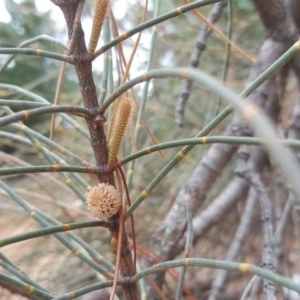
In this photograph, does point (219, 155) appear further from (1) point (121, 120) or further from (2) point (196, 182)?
(1) point (121, 120)

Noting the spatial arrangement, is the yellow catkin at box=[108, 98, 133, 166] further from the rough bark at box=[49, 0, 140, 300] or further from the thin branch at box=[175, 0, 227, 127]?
the thin branch at box=[175, 0, 227, 127]

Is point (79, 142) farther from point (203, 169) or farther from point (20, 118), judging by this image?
point (20, 118)

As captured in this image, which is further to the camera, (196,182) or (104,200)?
(196,182)

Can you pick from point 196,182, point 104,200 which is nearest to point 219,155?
point 196,182

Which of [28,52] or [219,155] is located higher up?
→ [219,155]

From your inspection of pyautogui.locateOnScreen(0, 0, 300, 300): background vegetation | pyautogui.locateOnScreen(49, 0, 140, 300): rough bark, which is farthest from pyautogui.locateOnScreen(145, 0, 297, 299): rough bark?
pyautogui.locateOnScreen(49, 0, 140, 300): rough bark

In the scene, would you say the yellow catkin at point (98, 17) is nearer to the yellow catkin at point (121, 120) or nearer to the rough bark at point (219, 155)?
the yellow catkin at point (121, 120)

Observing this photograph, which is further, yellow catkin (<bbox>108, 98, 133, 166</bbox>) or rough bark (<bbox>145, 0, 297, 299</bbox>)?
rough bark (<bbox>145, 0, 297, 299</bbox>)

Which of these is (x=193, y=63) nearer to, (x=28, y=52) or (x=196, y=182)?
(x=196, y=182)

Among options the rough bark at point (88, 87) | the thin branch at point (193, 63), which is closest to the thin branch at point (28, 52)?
the rough bark at point (88, 87)

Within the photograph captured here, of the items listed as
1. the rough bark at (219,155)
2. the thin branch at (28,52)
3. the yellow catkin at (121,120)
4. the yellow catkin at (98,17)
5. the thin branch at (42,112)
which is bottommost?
the thin branch at (42,112)
